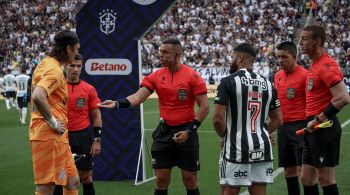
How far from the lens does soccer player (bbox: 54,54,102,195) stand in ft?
30.0

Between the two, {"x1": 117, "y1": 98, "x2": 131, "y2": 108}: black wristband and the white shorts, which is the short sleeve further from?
the white shorts

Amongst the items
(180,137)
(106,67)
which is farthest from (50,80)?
(106,67)

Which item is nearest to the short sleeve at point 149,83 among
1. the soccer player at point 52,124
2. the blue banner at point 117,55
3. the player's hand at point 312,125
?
the soccer player at point 52,124

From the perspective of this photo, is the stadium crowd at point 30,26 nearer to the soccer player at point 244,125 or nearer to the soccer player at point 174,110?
the soccer player at point 174,110

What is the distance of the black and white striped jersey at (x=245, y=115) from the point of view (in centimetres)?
663

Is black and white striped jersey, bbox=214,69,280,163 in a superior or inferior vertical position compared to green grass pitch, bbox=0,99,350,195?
superior

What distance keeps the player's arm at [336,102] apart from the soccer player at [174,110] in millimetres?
1630

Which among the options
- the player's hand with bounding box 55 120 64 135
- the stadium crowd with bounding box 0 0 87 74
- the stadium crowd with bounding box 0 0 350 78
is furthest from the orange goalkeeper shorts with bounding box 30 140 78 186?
the stadium crowd with bounding box 0 0 87 74

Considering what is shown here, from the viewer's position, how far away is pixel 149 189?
1120 cm

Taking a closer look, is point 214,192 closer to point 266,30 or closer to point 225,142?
point 225,142

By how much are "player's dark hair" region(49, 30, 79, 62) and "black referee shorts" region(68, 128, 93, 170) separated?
2.27 meters

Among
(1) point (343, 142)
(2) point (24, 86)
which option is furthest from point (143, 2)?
(2) point (24, 86)

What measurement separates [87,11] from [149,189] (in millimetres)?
3177

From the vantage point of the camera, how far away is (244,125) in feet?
22.0
